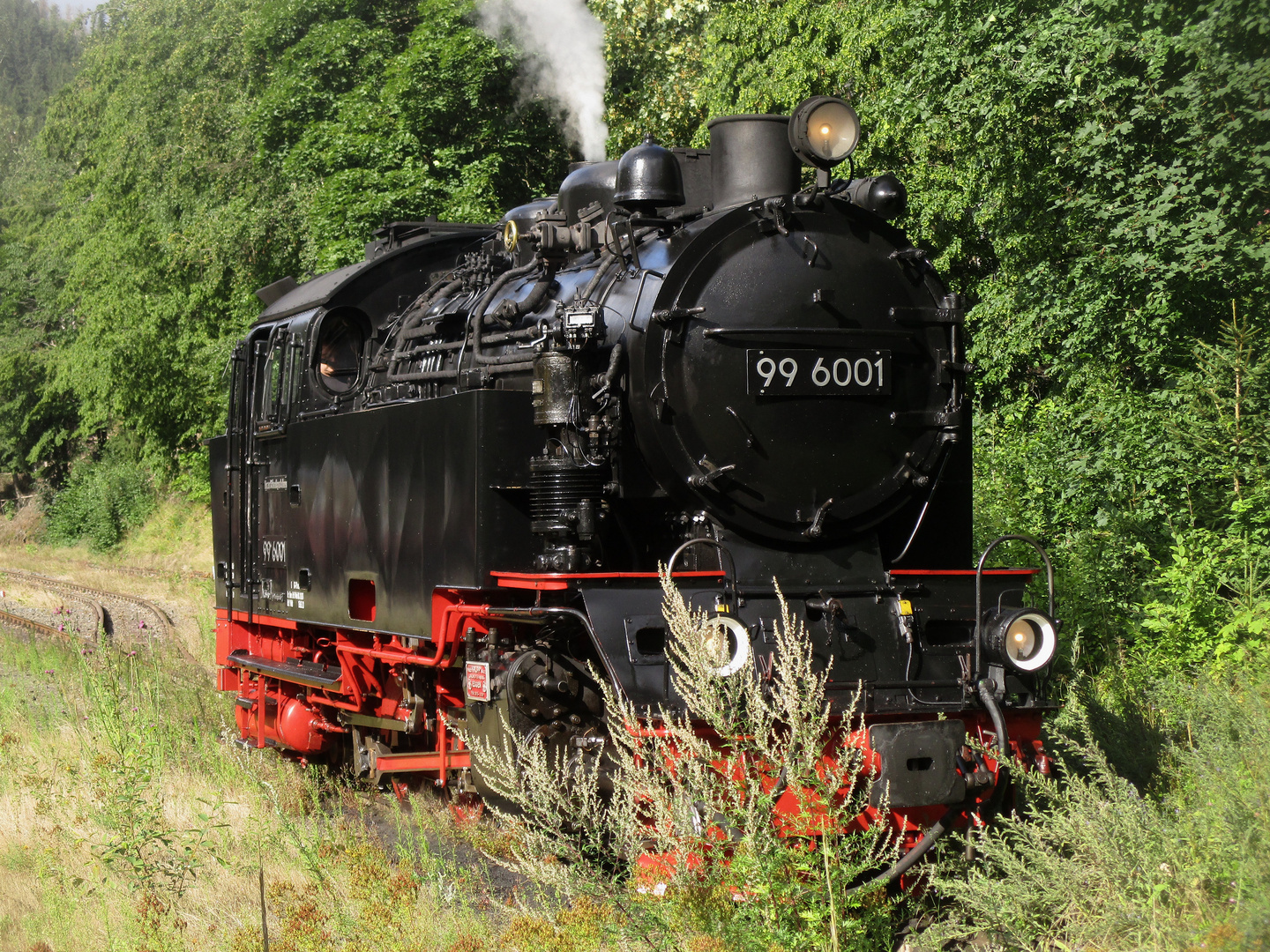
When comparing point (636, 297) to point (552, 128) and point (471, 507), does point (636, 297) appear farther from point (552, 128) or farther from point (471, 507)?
point (552, 128)

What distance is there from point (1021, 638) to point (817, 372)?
1.36 meters

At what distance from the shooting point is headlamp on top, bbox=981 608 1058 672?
497 cm

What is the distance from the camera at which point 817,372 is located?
518cm

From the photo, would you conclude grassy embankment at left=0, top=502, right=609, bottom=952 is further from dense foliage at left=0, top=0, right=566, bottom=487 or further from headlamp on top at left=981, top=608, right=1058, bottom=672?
dense foliage at left=0, top=0, right=566, bottom=487

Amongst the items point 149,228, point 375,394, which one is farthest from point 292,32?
point 375,394

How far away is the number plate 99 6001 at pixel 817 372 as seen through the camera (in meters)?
5.09

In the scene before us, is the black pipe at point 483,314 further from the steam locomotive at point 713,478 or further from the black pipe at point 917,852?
the black pipe at point 917,852

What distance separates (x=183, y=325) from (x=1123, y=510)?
1836cm

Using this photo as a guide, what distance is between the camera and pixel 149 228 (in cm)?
2359

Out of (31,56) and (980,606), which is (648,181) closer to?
(980,606)

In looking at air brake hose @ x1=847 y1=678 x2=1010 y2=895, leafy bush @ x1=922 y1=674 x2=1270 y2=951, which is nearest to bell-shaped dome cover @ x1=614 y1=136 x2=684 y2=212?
air brake hose @ x1=847 y1=678 x2=1010 y2=895

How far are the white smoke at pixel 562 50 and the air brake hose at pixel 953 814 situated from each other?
11.3m

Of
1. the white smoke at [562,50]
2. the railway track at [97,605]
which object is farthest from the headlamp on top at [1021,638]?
the white smoke at [562,50]

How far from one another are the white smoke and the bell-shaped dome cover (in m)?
9.51
